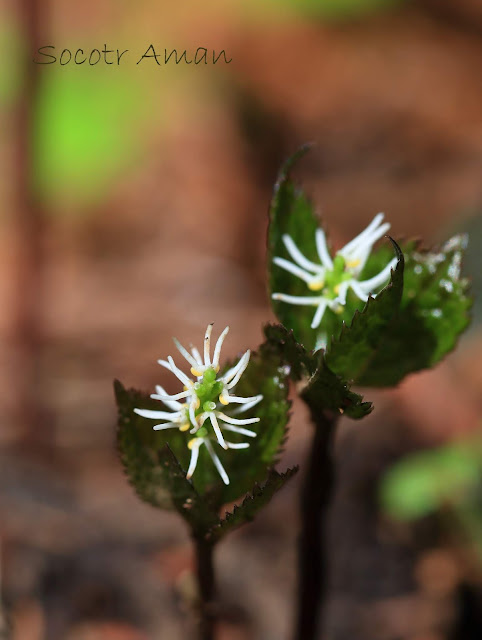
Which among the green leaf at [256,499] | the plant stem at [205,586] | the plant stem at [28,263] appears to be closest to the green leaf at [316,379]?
the green leaf at [256,499]

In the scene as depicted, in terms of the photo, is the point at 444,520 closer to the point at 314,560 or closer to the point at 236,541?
the point at 236,541

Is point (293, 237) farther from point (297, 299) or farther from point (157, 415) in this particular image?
point (157, 415)

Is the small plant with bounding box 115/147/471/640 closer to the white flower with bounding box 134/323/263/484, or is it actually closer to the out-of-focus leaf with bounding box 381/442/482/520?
the white flower with bounding box 134/323/263/484

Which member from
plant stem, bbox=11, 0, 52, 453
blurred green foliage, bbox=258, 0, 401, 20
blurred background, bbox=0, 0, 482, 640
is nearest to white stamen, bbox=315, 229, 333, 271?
blurred background, bbox=0, 0, 482, 640

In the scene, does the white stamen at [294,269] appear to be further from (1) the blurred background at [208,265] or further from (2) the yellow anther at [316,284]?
(1) the blurred background at [208,265]

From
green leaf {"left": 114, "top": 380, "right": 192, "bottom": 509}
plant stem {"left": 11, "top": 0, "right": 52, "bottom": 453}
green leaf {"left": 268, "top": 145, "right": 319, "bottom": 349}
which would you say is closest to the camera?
green leaf {"left": 114, "top": 380, "right": 192, "bottom": 509}

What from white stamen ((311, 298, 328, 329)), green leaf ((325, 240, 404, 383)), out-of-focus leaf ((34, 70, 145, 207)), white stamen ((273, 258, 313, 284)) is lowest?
green leaf ((325, 240, 404, 383))
